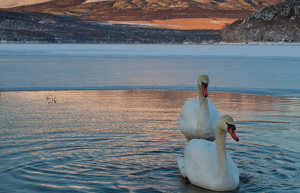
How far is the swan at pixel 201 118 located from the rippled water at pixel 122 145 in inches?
12.6

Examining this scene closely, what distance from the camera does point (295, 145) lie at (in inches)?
297

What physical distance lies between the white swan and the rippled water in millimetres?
186

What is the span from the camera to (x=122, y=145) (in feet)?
24.8

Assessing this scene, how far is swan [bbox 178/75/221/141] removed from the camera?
7176 millimetres

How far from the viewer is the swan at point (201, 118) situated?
7176 millimetres

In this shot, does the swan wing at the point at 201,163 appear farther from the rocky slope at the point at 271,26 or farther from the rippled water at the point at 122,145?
the rocky slope at the point at 271,26

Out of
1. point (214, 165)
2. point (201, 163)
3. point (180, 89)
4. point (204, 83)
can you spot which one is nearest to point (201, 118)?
point (204, 83)

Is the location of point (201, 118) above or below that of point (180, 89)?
above

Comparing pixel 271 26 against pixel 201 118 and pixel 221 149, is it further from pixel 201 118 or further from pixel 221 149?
pixel 221 149

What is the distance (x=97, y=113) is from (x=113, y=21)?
135 meters

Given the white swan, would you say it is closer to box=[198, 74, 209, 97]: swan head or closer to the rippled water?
the rippled water

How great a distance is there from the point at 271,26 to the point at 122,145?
72341 millimetres

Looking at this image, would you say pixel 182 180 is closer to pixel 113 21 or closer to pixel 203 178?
pixel 203 178

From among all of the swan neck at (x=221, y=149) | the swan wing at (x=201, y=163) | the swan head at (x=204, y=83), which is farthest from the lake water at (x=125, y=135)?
the swan head at (x=204, y=83)
